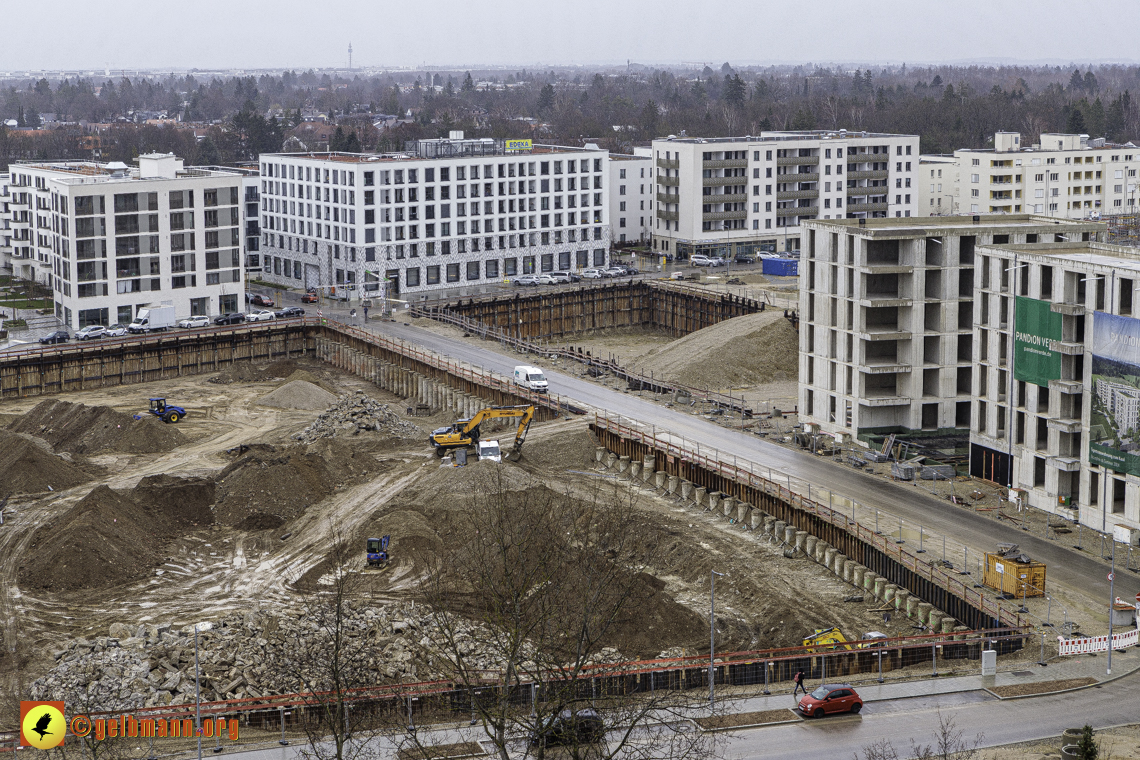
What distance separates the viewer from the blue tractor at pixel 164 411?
320 ft

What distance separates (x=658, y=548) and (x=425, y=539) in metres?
10.8

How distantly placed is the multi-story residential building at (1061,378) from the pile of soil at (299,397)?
47204 mm

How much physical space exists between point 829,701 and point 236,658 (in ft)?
65.0

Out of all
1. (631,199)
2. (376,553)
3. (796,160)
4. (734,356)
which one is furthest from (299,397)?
(796,160)

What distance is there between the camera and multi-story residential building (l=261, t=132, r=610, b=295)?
141 metres

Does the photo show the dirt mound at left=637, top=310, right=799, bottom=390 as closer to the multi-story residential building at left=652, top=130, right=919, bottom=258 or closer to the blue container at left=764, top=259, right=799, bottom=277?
the blue container at left=764, top=259, right=799, bottom=277

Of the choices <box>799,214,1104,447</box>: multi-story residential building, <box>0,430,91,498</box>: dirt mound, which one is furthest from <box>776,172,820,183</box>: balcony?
<box>0,430,91,498</box>: dirt mound

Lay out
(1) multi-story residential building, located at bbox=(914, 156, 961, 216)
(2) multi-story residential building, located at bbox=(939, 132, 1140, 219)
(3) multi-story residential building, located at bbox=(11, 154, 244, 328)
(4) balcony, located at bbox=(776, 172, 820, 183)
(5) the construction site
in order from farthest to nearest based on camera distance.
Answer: (1) multi-story residential building, located at bbox=(914, 156, 961, 216), (2) multi-story residential building, located at bbox=(939, 132, 1140, 219), (4) balcony, located at bbox=(776, 172, 820, 183), (3) multi-story residential building, located at bbox=(11, 154, 244, 328), (5) the construction site

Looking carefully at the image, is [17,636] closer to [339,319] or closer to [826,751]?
[826,751]

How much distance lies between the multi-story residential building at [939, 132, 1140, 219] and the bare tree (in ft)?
356

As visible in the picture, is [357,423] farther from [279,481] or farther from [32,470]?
[32,470]

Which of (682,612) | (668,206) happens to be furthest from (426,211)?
(682,612)

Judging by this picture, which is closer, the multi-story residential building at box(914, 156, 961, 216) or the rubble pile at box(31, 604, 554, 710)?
the rubble pile at box(31, 604, 554, 710)

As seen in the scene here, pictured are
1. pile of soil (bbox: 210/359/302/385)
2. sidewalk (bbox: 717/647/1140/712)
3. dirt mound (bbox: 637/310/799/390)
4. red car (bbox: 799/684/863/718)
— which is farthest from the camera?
pile of soil (bbox: 210/359/302/385)
